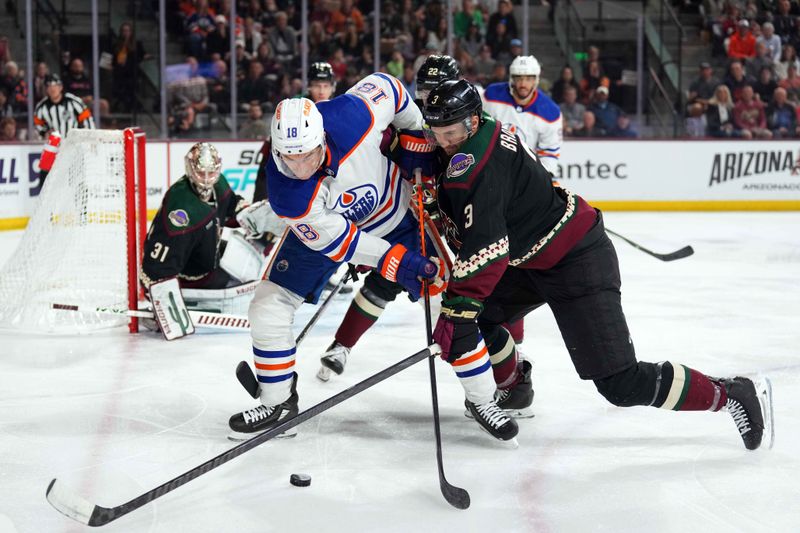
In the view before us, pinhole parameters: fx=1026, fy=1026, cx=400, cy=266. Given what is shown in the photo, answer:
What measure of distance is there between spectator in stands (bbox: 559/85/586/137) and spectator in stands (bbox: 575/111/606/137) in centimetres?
3

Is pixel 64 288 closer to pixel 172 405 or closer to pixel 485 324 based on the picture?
pixel 172 405

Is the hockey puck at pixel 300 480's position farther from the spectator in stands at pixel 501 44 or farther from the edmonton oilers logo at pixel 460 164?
the spectator in stands at pixel 501 44

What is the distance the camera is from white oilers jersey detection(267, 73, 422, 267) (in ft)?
8.83

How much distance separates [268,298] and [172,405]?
613 mm

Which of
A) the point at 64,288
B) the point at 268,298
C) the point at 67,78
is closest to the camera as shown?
the point at 268,298

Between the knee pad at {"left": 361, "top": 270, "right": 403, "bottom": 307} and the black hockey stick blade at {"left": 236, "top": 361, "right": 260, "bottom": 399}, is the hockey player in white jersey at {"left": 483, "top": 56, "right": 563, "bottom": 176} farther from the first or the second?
the black hockey stick blade at {"left": 236, "top": 361, "right": 260, "bottom": 399}

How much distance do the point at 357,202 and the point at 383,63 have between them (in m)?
6.66

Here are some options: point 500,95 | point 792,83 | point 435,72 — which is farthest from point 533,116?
point 792,83

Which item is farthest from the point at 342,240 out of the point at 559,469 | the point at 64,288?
the point at 64,288

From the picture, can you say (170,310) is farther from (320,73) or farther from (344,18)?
(344,18)

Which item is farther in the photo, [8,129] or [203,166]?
[8,129]

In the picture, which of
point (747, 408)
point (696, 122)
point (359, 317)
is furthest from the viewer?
point (696, 122)

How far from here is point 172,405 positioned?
3.30m

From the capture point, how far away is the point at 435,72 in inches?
146
